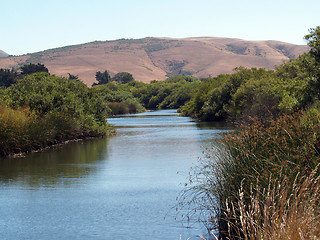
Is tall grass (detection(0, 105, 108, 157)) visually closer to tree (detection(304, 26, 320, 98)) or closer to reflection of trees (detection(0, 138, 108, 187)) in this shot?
reflection of trees (detection(0, 138, 108, 187))

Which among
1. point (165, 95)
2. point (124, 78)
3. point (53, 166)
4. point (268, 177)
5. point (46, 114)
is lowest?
point (53, 166)

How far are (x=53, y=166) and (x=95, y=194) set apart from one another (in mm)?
7058

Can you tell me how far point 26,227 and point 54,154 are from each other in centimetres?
1468

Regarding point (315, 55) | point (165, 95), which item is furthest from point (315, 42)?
point (165, 95)

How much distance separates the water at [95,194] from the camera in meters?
10.9

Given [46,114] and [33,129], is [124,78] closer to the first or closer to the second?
[46,114]

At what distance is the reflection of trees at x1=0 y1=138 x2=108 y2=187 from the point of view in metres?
18.1

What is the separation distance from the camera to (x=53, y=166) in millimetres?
21422

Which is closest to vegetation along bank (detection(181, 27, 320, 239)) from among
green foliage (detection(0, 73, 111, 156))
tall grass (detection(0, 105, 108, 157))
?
tall grass (detection(0, 105, 108, 157))

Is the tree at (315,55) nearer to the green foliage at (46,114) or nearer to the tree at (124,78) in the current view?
the green foliage at (46,114)

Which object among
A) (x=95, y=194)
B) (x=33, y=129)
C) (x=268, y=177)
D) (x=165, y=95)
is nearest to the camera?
(x=268, y=177)

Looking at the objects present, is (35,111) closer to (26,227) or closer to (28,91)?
(28,91)

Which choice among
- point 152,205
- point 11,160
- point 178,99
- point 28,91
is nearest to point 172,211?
point 152,205

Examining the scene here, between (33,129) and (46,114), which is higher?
(46,114)
